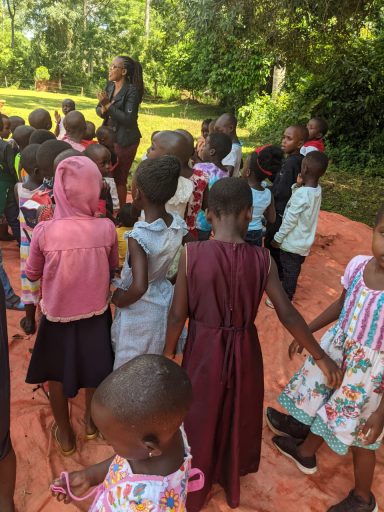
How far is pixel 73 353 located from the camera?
214 cm

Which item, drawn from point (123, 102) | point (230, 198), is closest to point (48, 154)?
point (230, 198)

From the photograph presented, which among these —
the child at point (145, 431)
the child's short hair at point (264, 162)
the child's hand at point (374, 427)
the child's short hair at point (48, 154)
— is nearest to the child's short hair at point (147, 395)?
the child at point (145, 431)

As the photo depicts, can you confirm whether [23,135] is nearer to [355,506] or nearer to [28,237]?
[28,237]

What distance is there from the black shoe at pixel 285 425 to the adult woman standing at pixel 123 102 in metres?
3.40

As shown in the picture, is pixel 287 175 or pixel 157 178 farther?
pixel 287 175

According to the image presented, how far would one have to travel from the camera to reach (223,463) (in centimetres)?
215

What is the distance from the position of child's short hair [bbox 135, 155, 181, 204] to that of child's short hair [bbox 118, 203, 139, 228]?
0.66 m

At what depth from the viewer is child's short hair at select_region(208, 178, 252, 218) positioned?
1.82m

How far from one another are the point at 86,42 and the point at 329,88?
27.6 m

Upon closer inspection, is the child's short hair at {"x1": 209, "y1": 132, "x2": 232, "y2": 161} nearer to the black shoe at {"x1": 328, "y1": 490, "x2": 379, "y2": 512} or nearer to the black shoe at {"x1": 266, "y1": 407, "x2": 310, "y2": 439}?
the black shoe at {"x1": 266, "y1": 407, "x2": 310, "y2": 439}

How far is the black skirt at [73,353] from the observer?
2127 millimetres

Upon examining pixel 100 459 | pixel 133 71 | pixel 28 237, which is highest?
pixel 133 71

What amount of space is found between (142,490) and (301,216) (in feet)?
9.73

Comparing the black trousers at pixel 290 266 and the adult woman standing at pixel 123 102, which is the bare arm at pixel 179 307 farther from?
the adult woman standing at pixel 123 102
